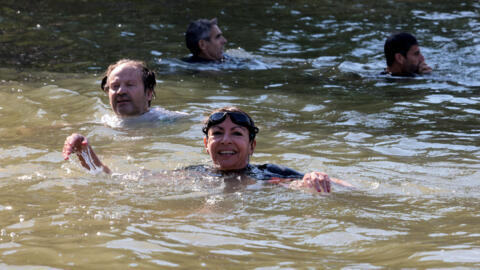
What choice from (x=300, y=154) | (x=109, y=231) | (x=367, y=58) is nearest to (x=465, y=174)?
(x=300, y=154)

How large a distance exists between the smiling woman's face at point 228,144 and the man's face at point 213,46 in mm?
7090

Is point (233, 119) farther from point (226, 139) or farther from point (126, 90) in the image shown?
point (126, 90)

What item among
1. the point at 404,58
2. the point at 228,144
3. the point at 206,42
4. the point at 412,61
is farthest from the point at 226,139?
the point at 206,42

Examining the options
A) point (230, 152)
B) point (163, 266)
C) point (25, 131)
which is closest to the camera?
point (163, 266)

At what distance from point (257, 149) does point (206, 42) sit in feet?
18.8

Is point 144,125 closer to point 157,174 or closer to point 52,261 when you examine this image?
point 157,174

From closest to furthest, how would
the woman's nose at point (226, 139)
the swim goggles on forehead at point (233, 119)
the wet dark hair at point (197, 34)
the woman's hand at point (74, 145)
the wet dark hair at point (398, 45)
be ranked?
the woman's hand at point (74, 145) < the woman's nose at point (226, 139) < the swim goggles on forehead at point (233, 119) < the wet dark hair at point (398, 45) < the wet dark hair at point (197, 34)

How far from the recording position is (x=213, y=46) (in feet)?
44.8

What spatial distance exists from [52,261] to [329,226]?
1.97 metres

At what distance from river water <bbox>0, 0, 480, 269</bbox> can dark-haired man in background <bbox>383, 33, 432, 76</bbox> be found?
36cm

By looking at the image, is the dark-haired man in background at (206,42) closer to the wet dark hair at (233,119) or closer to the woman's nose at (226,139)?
the wet dark hair at (233,119)

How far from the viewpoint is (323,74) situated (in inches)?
504

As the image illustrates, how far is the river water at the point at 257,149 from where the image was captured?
15.2ft

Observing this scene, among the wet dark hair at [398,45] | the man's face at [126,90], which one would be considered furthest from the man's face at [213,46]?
the man's face at [126,90]
